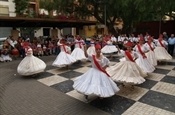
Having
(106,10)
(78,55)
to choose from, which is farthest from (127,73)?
(106,10)

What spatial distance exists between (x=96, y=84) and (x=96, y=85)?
3 cm

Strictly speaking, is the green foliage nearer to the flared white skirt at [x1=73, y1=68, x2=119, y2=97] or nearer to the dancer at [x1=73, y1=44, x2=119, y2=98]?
the dancer at [x1=73, y1=44, x2=119, y2=98]

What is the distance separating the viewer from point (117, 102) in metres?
5.45

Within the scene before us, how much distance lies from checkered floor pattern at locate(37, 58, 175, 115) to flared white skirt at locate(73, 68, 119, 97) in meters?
0.49

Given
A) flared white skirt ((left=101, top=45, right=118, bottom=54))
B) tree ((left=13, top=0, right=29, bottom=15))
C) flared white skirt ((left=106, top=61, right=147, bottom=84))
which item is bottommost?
flared white skirt ((left=106, top=61, right=147, bottom=84))

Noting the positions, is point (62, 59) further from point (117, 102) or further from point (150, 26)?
point (150, 26)

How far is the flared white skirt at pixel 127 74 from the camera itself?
604 cm

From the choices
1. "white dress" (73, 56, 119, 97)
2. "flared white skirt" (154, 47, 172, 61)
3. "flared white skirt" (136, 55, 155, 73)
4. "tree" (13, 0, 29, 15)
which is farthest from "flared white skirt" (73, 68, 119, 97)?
"tree" (13, 0, 29, 15)

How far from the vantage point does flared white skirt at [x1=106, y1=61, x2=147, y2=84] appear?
6.04 metres

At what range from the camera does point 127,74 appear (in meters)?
6.16

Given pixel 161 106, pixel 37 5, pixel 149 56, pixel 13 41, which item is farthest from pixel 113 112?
pixel 37 5

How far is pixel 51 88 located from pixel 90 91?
2.26 meters

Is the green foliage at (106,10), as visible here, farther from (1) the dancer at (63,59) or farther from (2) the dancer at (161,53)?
(1) the dancer at (63,59)

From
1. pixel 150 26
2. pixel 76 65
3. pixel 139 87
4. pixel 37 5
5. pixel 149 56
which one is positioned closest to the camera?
pixel 139 87
